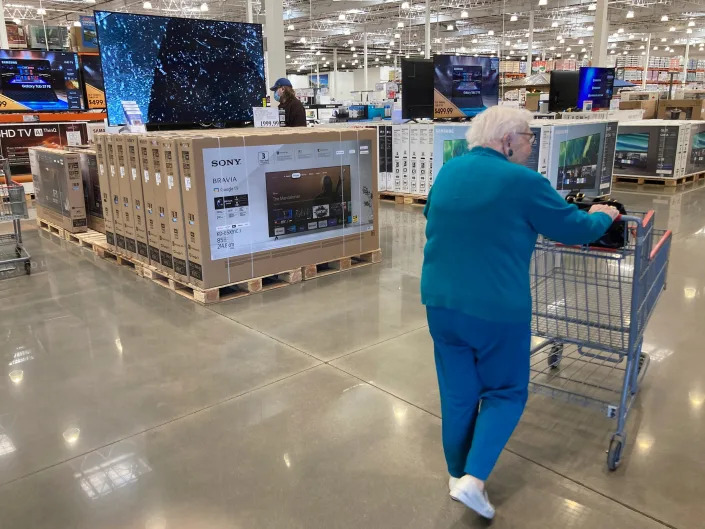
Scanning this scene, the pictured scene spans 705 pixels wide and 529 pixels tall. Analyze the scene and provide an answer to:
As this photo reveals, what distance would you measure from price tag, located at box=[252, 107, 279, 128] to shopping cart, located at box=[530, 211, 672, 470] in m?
5.03

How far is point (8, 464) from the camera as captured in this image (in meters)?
3.04

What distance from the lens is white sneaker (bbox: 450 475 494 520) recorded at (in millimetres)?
2387

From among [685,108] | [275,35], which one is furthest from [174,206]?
[685,108]

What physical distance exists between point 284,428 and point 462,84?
909 cm

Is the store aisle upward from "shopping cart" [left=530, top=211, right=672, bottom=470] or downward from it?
downward

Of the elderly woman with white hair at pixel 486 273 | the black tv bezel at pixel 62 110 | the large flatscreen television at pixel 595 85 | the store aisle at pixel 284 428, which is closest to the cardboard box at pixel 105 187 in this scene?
the store aisle at pixel 284 428

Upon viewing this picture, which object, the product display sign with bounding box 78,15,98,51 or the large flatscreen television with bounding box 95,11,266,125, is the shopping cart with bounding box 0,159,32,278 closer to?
the large flatscreen television with bounding box 95,11,266,125

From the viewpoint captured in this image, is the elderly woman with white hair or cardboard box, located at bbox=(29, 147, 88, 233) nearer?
the elderly woman with white hair

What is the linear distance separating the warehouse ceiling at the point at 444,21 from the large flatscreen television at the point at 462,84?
38.2 ft

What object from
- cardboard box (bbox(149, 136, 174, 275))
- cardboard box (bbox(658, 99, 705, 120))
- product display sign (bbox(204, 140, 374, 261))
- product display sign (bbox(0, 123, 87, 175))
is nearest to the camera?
product display sign (bbox(204, 140, 374, 261))

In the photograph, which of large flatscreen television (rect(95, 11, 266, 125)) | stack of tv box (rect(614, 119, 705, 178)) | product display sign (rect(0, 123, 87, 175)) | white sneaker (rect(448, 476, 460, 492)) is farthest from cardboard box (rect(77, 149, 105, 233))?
stack of tv box (rect(614, 119, 705, 178))

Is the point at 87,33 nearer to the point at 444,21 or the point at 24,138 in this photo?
the point at 24,138

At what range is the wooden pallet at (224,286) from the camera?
5.56 metres

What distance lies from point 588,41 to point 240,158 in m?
39.6
